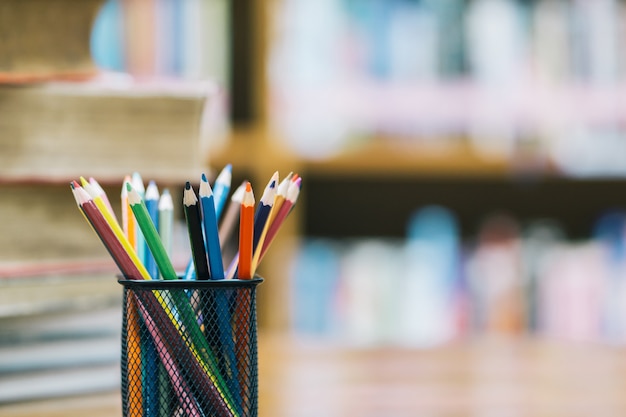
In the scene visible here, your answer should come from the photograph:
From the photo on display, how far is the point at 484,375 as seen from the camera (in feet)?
2.42

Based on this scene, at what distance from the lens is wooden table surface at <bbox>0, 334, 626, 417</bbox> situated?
574 mm

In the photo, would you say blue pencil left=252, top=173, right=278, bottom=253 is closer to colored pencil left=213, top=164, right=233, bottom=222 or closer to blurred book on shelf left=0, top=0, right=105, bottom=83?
colored pencil left=213, top=164, right=233, bottom=222

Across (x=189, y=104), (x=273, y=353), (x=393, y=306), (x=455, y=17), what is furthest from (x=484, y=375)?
(x=455, y=17)

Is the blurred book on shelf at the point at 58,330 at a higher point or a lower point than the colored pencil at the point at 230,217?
lower

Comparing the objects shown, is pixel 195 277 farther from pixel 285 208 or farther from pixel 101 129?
pixel 101 129

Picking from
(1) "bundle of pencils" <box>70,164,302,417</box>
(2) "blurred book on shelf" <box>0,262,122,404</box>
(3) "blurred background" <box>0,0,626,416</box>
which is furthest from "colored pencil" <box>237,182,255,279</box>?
(3) "blurred background" <box>0,0,626,416</box>

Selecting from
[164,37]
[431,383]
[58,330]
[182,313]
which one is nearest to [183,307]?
[182,313]

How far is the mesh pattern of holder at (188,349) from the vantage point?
37 cm

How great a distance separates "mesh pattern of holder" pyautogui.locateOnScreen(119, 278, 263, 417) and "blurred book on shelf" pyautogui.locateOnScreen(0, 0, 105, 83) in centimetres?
24

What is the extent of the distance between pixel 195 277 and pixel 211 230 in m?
0.03

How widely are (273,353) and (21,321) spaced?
0.37 meters

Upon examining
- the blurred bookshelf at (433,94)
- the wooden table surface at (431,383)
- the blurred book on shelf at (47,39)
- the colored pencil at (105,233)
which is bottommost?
the wooden table surface at (431,383)

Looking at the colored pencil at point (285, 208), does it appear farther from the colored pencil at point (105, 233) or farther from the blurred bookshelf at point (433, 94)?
the blurred bookshelf at point (433, 94)

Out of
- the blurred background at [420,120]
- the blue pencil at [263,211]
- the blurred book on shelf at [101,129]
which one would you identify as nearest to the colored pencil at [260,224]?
the blue pencil at [263,211]
